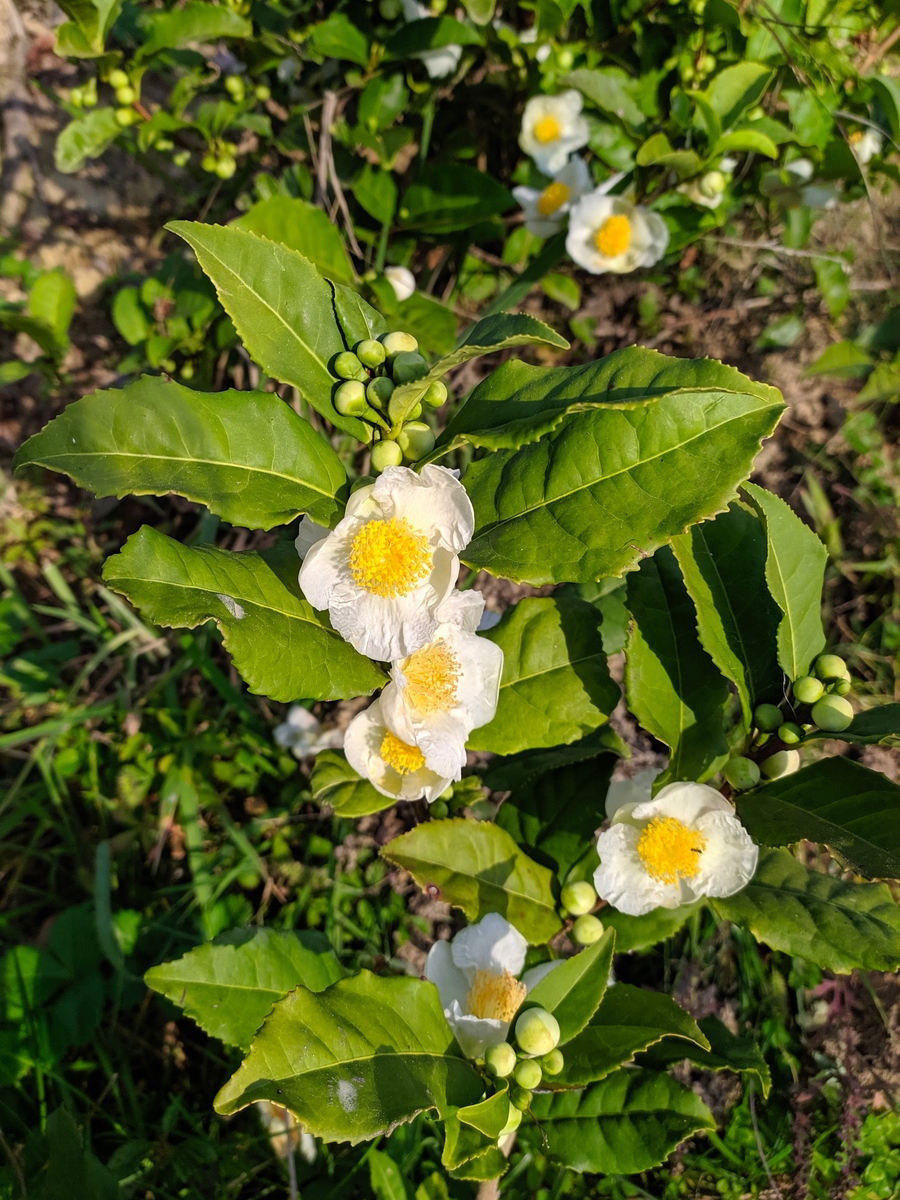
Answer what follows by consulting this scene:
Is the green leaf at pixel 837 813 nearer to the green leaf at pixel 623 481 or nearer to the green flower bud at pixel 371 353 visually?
the green leaf at pixel 623 481

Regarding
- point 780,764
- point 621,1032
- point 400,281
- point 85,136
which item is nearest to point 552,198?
point 400,281

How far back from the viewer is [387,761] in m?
1.22

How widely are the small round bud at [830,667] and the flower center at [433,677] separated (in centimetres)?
56

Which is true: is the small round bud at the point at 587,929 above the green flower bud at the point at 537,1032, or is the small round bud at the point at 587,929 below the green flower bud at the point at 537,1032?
below

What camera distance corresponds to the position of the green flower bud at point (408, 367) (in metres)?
0.98

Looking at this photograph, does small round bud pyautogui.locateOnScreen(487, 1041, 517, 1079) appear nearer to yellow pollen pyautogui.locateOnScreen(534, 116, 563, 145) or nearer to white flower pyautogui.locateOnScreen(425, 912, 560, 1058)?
white flower pyautogui.locateOnScreen(425, 912, 560, 1058)

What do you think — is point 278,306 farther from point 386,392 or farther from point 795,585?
point 795,585

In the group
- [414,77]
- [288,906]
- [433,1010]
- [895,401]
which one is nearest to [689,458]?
[433,1010]

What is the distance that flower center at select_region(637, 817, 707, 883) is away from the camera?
3.85 feet

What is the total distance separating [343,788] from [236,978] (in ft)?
1.14

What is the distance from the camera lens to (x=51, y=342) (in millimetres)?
2193

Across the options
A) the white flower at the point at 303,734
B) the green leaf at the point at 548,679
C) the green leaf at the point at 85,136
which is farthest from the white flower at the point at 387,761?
the green leaf at the point at 85,136

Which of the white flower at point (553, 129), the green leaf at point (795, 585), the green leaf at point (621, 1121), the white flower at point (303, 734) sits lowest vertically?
the white flower at point (303, 734)

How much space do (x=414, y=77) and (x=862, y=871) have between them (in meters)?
2.40
